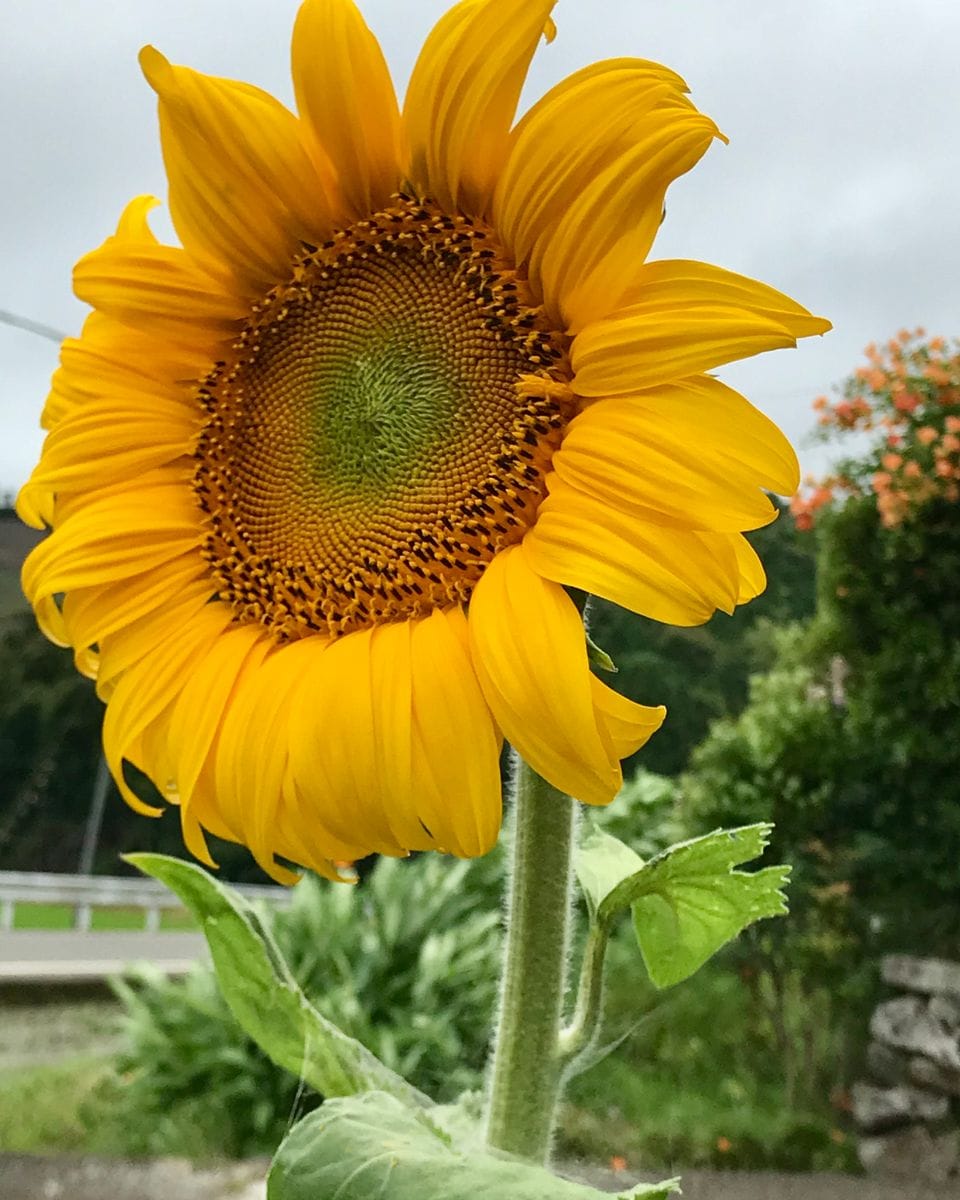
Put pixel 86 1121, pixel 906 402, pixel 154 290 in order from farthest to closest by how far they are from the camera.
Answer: pixel 86 1121 → pixel 906 402 → pixel 154 290

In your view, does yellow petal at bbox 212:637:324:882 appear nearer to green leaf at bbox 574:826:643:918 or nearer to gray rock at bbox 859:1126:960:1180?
green leaf at bbox 574:826:643:918

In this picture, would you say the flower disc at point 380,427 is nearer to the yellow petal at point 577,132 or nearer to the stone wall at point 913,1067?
the yellow petal at point 577,132

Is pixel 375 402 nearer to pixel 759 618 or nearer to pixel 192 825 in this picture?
pixel 192 825

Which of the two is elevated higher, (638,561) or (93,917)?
(638,561)

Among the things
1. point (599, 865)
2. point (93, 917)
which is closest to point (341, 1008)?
point (93, 917)

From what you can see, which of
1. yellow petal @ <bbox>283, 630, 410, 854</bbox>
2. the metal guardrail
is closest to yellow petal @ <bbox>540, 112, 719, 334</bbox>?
yellow petal @ <bbox>283, 630, 410, 854</bbox>

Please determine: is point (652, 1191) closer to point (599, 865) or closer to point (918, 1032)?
point (599, 865)

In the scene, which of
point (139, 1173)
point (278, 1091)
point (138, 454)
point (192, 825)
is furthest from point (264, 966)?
point (278, 1091)
